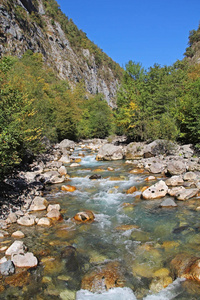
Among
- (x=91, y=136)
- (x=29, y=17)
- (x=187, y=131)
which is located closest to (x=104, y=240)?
(x=187, y=131)

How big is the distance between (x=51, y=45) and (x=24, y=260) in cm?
9623

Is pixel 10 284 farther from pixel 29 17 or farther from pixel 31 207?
pixel 29 17

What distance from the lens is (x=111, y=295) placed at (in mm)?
5309

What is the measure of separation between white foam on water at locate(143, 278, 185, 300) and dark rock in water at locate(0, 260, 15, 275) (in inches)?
149

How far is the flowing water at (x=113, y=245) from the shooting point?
541cm

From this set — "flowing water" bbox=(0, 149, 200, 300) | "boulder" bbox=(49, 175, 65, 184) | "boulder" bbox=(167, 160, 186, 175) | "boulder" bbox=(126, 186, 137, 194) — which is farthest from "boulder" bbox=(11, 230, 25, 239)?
"boulder" bbox=(167, 160, 186, 175)

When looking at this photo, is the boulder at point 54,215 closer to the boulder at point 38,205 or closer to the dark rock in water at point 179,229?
the boulder at point 38,205

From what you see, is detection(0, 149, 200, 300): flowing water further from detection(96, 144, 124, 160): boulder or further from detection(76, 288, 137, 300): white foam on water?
detection(96, 144, 124, 160): boulder

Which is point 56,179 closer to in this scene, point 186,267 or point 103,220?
point 103,220

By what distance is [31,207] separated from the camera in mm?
10594

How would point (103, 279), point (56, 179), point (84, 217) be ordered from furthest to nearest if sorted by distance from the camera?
point (56, 179), point (84, 217), point (103, 279)

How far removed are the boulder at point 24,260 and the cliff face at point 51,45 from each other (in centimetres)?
3341

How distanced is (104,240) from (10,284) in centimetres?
346

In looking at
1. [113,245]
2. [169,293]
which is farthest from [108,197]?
[169,293]
